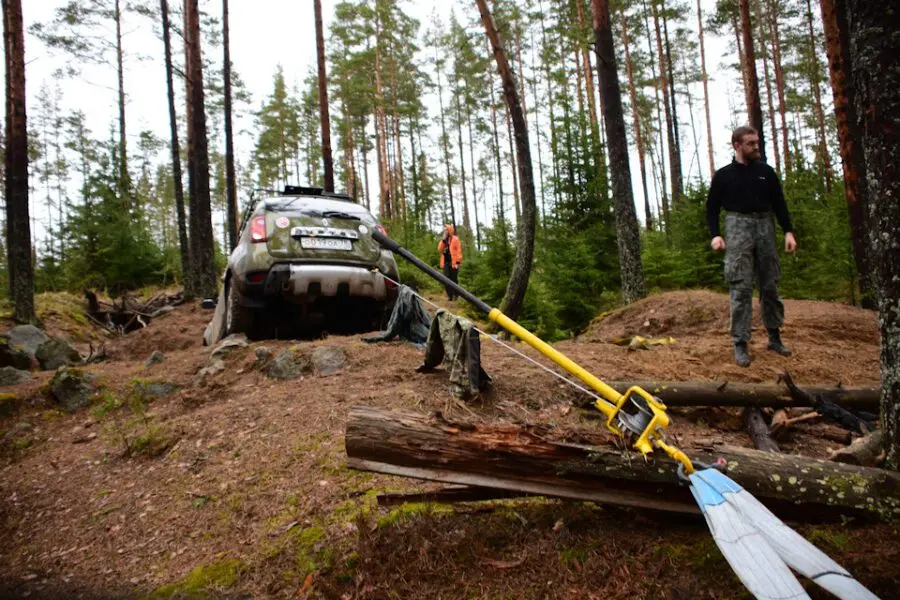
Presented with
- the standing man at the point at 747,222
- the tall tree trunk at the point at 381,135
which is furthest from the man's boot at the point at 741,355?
the tall tree trunk at the point at 381,135

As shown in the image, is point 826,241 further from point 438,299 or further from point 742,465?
point 742,465

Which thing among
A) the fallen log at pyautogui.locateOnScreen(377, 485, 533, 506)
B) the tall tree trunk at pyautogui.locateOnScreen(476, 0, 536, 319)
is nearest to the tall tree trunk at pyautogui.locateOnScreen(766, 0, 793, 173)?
the tall tree trunk at pyautogui.locateOnScreen(476, 0, 536, 319)

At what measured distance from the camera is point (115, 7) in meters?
19.8

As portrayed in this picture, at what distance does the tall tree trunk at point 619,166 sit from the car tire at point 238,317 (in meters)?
6.19

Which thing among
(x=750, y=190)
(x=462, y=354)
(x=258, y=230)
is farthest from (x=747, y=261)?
(x=258, y=230)

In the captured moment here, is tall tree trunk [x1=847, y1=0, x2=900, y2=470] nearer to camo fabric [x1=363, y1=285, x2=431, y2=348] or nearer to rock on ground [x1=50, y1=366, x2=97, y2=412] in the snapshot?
camo fabric [x1=363, y1=285, x2=431, y2=348]

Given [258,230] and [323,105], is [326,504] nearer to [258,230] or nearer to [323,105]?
[258,230]

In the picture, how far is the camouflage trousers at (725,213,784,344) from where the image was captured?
4.39 metres

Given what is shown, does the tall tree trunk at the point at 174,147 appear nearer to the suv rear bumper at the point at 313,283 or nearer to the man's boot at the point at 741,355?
the suv rear bumper at the point at 313,283

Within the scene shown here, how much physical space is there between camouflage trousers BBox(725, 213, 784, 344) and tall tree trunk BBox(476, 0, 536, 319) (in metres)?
3.74

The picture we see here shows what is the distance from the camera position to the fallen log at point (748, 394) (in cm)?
347

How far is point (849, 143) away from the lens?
799cm

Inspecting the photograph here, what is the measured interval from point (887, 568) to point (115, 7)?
27242 millimetres

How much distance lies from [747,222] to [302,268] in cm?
455
